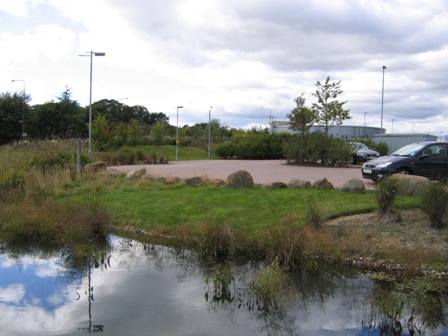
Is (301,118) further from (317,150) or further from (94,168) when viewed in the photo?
(94,168)

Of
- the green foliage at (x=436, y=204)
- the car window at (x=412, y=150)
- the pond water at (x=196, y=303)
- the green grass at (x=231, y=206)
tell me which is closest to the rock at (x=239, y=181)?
the green grass at (x=231, y=206)

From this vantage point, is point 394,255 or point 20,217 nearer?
point 394,255

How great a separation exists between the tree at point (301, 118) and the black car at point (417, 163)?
1678 centimetres

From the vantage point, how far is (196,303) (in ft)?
24.8

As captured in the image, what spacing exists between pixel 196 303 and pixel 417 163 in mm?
11784

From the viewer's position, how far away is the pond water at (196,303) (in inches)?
261

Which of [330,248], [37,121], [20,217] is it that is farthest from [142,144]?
[330,248]

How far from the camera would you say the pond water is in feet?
21.8

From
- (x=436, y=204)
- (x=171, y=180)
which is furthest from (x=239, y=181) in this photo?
(x=436, y=204)

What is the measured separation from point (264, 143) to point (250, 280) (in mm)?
37203

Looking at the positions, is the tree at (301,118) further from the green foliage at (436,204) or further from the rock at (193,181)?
the green foliage at (436,204)

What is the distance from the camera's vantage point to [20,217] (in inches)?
478

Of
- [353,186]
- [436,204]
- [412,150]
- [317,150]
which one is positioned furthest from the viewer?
[317,150]

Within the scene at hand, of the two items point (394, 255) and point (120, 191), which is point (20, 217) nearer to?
point (120, 191)
